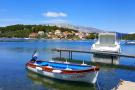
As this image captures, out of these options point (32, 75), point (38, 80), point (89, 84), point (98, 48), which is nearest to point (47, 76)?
point (38, 80)

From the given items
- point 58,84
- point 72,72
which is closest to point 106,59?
point 58,84

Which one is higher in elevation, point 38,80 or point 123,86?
point 123,86

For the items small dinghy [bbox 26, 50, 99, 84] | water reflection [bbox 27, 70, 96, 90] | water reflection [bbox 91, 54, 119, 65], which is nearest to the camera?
small dinghy [bbox 26, 50, 99, 84]

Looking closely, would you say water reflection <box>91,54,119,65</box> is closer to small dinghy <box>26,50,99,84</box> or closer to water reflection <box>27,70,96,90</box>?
small dinghy <box>26,50,99,84</box>

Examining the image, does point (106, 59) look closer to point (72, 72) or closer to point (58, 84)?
point (58, 84)

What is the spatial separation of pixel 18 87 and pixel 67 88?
4536mm

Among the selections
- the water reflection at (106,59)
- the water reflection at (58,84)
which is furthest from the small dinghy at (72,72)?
the water reflection at (106,59)

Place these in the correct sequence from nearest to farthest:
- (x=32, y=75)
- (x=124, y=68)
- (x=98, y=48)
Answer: (x=32, y=75) < (x=124, y=68) < (x=98, y=48)

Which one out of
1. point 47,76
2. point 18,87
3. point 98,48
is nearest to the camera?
point 18,87

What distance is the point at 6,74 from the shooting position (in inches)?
1344

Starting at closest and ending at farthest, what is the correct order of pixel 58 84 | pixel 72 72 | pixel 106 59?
pixel 72 72 < pixel 58 84 < pixel 106 59

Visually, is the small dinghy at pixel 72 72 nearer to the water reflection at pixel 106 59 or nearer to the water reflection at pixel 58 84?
the water reflection at pixel 58 84

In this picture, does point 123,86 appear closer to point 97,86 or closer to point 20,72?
point 97,86

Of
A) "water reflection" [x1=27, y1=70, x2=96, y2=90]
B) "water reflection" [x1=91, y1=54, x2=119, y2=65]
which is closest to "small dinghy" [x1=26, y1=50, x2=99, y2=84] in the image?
"water reflection" [x1=27, y1=70, x2=96, y2=90]
